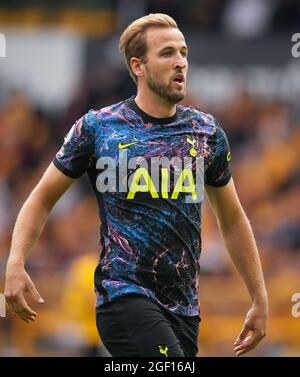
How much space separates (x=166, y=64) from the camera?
6.39 meters

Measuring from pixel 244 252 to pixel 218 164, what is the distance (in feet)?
1.79

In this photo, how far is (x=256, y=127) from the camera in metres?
17.6

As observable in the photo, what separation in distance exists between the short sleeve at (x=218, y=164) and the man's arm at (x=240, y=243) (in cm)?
6

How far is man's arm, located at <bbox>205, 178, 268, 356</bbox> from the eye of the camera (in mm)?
6626

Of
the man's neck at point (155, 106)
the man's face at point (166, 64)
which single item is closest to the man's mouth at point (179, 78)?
the man's face at point (166, 64)

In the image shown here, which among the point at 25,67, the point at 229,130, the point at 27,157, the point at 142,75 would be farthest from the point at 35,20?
the point at 142,75

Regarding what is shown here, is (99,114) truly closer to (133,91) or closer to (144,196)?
(144,196)

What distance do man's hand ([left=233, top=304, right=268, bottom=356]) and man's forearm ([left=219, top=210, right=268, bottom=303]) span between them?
0.32 feet

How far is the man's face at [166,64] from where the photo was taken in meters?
6.37

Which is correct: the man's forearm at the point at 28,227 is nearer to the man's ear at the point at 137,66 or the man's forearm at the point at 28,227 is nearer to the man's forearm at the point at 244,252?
the man's ear at the point at 137,66

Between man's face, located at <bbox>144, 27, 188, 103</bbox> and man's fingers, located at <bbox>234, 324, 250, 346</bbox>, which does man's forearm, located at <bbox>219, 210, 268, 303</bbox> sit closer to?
man's fingers, located at <bbox>234, 324, 250, 346</bbox>

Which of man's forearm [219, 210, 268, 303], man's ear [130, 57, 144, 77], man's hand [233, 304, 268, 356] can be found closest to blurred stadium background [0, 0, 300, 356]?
man's forearm [219, 210, 268, 303]
